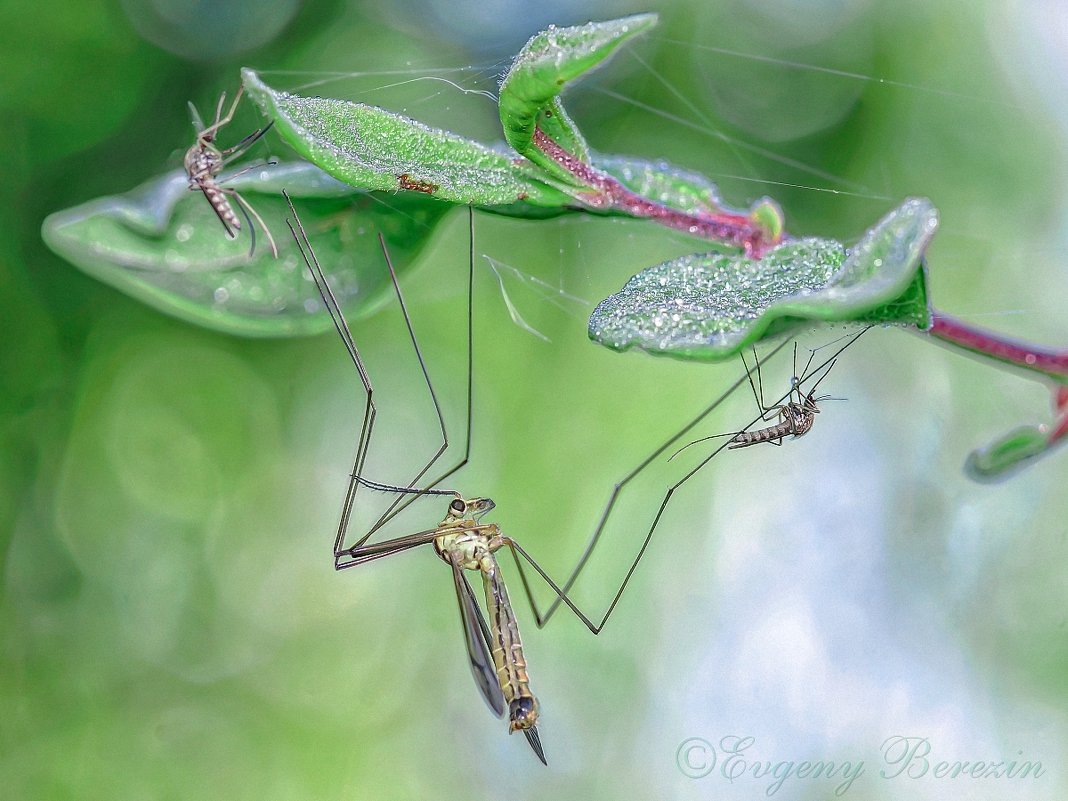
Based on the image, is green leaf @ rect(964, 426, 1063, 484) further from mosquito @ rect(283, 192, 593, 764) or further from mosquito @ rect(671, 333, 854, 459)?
mosquito @ rect(283, 192, 593, 764)

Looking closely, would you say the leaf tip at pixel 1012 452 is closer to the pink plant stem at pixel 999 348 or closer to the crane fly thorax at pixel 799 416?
the pink plant stem at pixel 999 348

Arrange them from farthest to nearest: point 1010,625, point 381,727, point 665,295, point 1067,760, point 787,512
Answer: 1. point 381,727
2. point 787,512
3. point 1010,625
4. point 1067,760
5. point 665,295

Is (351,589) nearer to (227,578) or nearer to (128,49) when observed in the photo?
(227,578)

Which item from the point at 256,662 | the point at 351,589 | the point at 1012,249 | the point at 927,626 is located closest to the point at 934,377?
the point at 1012,249

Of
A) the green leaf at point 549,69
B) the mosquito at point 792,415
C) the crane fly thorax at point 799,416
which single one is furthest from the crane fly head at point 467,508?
the green leaf at point 549,69

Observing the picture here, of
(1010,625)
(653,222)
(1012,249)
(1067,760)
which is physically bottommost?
(1067,760)

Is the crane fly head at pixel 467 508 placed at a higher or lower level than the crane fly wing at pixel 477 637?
higher
